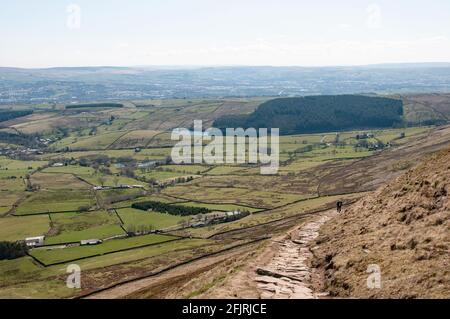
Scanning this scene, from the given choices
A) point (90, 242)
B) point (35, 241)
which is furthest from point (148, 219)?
point (35, 241)

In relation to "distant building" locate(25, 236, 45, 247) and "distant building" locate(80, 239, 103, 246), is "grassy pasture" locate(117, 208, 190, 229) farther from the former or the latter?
"distant building" locate(25, 236, 45, 247)

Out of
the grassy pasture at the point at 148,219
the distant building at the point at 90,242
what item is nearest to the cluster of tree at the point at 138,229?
the grassy pasture at the point at 148,219

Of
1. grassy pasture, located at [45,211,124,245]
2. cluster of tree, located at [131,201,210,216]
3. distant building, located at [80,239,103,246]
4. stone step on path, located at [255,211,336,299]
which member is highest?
stone step on path, located at [255,211,336,299]

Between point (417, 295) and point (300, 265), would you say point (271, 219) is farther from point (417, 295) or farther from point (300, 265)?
point (417, 295)

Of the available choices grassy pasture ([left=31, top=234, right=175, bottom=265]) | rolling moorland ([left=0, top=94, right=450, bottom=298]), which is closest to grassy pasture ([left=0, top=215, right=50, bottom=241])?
rolling moorland ([left=0, top=94, right=450, bottom=298])

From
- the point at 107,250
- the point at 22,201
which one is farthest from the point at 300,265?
the point at 22,201

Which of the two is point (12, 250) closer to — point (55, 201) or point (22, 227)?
point (22, 227)

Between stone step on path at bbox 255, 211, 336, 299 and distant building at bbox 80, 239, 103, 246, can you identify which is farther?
distant building at bbox 80, 239, 103, 246
